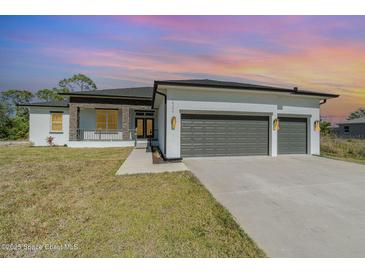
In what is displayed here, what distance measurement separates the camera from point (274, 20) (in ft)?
21.0

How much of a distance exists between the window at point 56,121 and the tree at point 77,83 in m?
20.8

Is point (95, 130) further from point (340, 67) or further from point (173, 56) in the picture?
point (340, 67)

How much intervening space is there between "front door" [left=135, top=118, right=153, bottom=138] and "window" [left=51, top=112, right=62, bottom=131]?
22.1ft

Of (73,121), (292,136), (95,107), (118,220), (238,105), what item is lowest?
(118,220)

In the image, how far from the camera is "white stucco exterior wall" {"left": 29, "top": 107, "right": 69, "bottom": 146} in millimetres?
17047

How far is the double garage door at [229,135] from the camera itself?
934cm

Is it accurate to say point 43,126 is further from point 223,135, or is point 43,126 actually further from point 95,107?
point 223,135

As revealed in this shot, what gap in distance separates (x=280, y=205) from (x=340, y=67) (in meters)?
10.0

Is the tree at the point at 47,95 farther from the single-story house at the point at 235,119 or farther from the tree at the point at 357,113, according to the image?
the tree at the point at 357,113

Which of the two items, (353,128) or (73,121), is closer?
(73,121)

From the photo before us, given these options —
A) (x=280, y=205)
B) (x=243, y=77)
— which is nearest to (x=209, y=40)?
(x=243, y=77)

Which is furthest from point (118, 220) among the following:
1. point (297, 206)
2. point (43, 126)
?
point (43, 126)

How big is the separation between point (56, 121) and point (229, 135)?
15531 mm

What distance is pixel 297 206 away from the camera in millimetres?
4020
